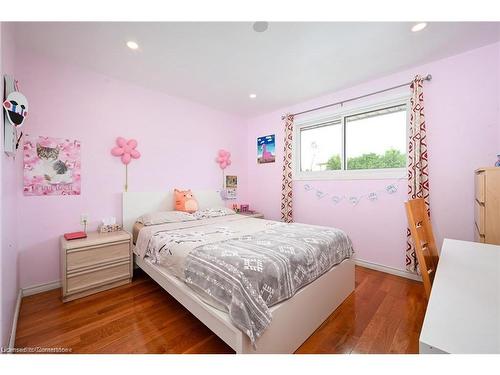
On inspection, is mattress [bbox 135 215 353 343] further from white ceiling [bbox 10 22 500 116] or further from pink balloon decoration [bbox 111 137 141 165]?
white ceiling [bbox 10 22 500 116]

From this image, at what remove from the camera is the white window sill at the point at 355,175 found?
254 centimetres

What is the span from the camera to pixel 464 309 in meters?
0.68

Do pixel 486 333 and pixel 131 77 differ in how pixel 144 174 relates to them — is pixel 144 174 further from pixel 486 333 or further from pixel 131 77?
pixel 486 333

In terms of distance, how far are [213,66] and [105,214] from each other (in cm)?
217

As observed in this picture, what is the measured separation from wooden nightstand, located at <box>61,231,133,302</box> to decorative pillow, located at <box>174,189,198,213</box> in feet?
2.71

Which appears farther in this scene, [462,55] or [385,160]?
[385,160]

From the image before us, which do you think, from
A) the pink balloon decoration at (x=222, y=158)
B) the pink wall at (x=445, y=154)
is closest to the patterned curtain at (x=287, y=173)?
the pink wall at (x=445, y=154)

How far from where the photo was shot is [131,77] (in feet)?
8.38

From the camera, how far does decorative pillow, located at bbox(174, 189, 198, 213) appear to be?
9.80 ft

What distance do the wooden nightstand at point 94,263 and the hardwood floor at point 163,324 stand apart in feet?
0.34

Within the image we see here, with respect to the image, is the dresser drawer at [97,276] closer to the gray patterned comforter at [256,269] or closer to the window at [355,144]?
the gray patterned comforter at [256,269]

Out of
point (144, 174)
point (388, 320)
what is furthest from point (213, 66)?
point (388, 320)

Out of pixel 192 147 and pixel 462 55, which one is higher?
pixel 462 55

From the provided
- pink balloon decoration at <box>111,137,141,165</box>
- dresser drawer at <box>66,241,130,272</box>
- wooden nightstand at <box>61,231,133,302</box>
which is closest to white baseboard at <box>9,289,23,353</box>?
wooden nightstand at <box>61,231,133,302</box>
